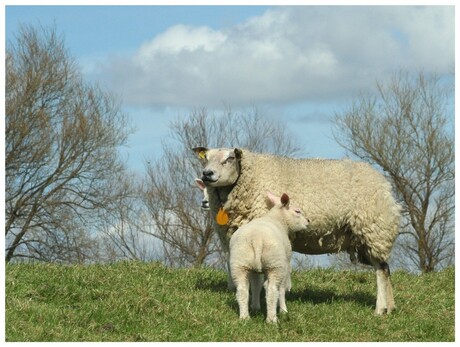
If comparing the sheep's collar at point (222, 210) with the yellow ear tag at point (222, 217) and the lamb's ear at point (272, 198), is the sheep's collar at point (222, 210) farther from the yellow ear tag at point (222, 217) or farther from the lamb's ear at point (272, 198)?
the lamb's ear at point (272, 198)

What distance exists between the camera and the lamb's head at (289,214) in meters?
11.5

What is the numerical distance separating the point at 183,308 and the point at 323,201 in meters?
2.62

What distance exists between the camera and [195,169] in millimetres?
35156

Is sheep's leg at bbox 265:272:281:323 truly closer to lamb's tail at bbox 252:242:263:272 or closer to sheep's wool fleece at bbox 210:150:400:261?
lamb's tail at bbox 252:242:263:272

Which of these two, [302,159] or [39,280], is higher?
[302,159]

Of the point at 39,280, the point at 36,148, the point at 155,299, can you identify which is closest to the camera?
the point at 155,299

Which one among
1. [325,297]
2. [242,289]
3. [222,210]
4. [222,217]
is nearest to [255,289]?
[242,289]

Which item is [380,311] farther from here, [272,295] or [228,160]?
[228,160]

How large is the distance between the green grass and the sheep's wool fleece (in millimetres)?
777

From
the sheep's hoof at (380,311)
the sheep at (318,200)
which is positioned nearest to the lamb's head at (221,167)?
the sheep at (318,200)

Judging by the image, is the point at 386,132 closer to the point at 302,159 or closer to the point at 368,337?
the point at 302,159

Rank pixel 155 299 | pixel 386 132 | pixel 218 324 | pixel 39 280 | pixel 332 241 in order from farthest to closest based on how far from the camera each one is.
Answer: pixel 386 132, pixel 332 241, pixel 39 280, pixel 155 299, pixel 218 324

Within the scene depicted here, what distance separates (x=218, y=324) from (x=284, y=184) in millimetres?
2768

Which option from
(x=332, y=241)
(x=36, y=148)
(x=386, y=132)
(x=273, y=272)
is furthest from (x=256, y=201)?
(x=36, y=148)
